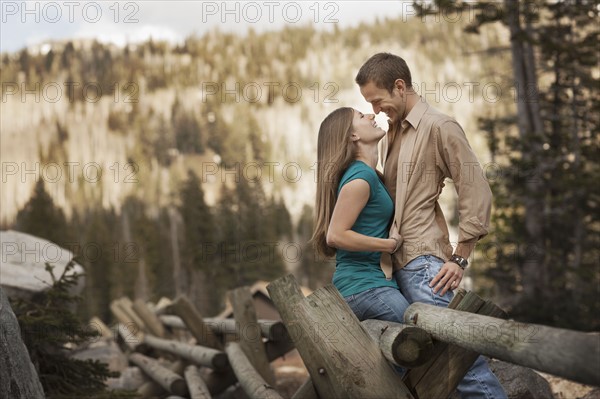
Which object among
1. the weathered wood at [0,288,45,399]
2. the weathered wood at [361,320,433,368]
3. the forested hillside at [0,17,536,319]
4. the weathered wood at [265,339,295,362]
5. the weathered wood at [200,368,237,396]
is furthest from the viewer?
the forested hillside at [0,17,536,319]

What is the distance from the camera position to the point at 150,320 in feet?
41.9

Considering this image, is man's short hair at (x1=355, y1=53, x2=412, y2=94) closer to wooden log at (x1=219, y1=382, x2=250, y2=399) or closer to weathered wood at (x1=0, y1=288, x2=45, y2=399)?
weathered wood at (x1=0, y1=288, x2=45, y2=399)

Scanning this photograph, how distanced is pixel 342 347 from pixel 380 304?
30 cm

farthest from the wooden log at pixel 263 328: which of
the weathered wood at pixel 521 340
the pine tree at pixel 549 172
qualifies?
the pine tree at pixel 549 172

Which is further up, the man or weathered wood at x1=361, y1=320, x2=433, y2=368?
the man

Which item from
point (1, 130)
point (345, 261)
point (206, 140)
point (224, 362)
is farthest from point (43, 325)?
point (1, 130)

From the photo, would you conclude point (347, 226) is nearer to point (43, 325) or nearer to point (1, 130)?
point (43, 325)

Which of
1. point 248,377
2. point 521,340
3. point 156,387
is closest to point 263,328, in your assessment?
point 248,377

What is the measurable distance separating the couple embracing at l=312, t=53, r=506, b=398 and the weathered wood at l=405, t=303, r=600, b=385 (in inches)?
9.4

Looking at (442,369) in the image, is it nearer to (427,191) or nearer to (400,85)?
(427,191)

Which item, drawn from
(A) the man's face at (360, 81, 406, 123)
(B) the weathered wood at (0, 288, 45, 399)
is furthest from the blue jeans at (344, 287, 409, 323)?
(B) the weathered wood at (0, 288, 45, 399)

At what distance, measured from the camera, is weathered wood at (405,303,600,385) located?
2.27 m

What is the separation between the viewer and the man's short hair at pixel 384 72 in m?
3.84

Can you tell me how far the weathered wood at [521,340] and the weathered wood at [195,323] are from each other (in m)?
5.73
